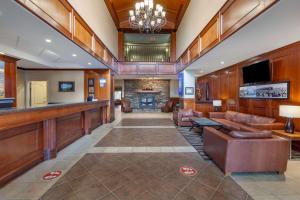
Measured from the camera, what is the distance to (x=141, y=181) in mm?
2443

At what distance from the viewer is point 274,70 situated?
4445mm

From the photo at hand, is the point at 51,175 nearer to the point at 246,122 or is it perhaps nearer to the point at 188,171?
the point at 188,171

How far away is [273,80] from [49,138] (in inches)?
227

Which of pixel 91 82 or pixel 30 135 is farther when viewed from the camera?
pixel 91 82

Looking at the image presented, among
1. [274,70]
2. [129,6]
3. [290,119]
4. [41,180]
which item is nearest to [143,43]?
[129,6]

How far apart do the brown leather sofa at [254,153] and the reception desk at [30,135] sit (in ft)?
10.6

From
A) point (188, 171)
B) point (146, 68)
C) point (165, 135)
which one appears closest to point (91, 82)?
point (146, 68)

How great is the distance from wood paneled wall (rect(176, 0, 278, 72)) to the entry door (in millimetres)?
7410

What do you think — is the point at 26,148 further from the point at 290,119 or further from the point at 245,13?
the point at 290,119

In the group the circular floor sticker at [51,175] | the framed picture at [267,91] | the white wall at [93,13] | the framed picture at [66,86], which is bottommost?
→ the circular floor sticker at [51,175]

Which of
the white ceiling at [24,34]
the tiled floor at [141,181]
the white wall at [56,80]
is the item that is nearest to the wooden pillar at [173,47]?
the white wall at [56,80]

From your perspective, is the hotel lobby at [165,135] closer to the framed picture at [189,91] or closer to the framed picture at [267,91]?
the framed picture at [267,91]

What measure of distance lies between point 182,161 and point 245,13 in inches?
115

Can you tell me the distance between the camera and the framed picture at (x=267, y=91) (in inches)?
160
